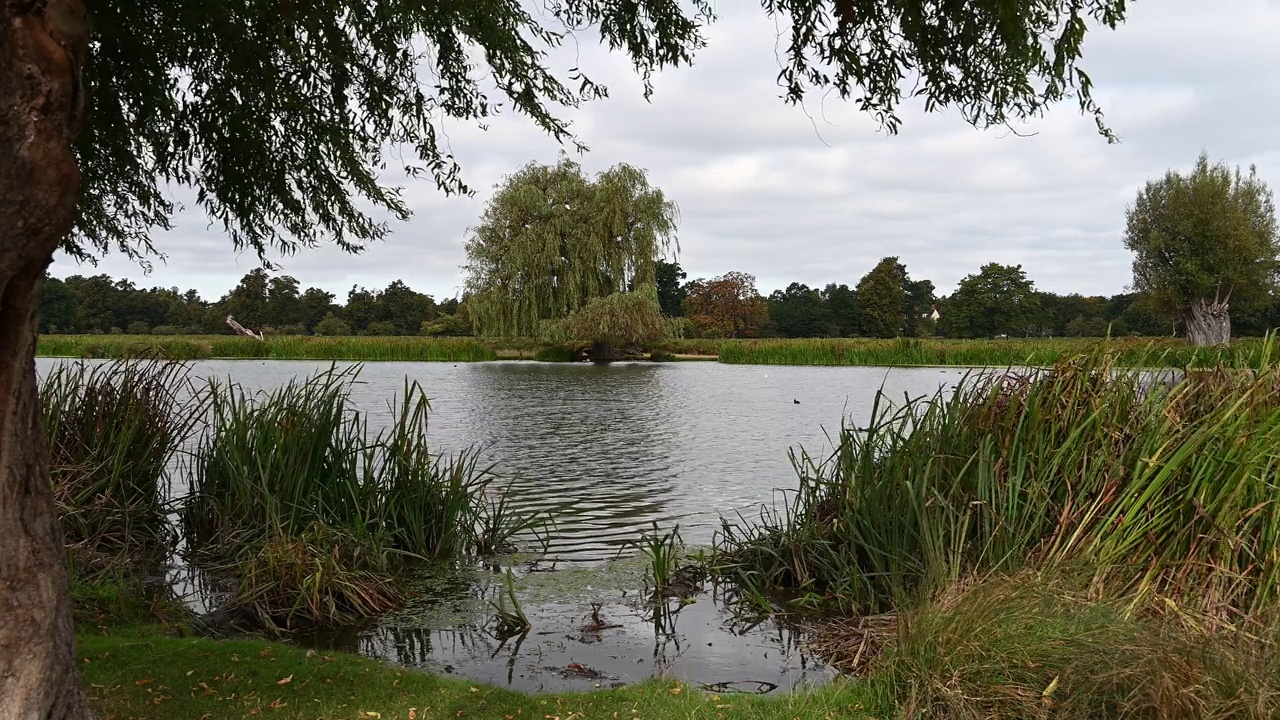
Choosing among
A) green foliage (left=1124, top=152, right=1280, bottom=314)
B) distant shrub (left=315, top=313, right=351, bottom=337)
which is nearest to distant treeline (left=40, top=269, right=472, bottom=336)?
distant shrub (left=315, top=313, right=351, bottom=337)

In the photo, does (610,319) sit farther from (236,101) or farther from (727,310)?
(727,310)

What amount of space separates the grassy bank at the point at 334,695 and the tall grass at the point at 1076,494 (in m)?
1.17

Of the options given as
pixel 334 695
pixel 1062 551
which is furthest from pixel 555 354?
pixel 334 695

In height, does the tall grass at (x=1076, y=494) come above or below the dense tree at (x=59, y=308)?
below

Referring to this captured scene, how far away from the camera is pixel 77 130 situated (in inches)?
106

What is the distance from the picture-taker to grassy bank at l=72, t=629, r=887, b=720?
4.01 m

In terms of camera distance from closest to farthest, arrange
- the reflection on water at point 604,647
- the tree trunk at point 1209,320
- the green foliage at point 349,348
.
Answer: the reflection on water at point 604,647
the green foliage at point 349,348
the tree trunk at point 1209,320

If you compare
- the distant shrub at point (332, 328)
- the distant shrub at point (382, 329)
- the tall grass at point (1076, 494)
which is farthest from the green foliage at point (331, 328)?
the tall grass at point (1076, 494)

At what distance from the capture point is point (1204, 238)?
46.2 m

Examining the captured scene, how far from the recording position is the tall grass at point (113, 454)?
7.04 m

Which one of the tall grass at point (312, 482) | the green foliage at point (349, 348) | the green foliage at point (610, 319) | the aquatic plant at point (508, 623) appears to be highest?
the green foliage at point (610, 319)

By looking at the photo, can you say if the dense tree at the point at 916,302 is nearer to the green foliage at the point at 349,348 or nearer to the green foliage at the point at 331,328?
the green foliage at the point at 331,328

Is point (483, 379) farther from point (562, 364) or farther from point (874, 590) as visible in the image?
point (874, 590)

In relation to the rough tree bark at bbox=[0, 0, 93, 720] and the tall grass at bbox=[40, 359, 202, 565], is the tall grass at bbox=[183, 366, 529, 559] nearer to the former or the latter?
the tall grass at bbox=[40, 359, 202, 565]
